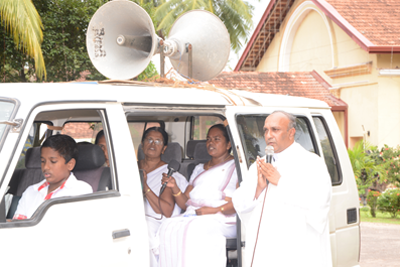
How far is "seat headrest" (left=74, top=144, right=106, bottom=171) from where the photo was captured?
3.52 metres

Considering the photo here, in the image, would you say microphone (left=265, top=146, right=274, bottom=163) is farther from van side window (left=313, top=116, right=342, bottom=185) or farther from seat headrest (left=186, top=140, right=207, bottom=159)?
seat headrest (left=186, top=140, right=207, bottom=159)

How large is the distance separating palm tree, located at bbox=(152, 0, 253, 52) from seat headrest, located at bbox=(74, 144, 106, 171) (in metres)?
25.2

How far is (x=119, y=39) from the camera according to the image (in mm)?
4910

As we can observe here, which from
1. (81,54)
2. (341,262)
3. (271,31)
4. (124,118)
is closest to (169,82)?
(124,118)

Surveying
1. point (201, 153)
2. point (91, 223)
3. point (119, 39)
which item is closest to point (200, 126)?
point (201, 153)

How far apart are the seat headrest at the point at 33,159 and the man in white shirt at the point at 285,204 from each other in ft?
4.86

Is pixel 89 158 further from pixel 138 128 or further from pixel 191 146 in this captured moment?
pixel 191 146

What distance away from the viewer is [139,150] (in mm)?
5055

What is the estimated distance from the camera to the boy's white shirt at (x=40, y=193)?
327 centimetres

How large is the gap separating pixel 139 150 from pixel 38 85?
212cm

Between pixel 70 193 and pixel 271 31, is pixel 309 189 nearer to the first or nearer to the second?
pixel 70 193

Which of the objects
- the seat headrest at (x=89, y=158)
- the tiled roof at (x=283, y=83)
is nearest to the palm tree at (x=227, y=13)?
the tiled roof at (x=283, y=83)

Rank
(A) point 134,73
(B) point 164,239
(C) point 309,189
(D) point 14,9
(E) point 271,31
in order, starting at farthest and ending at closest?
(E) point 271,31, (D) point 14,9, (A) point 134,73, (B) point 164,239, (C) point 309,189

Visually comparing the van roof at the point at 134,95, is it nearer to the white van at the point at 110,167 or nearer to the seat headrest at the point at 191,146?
the white van at the point at 110,167
